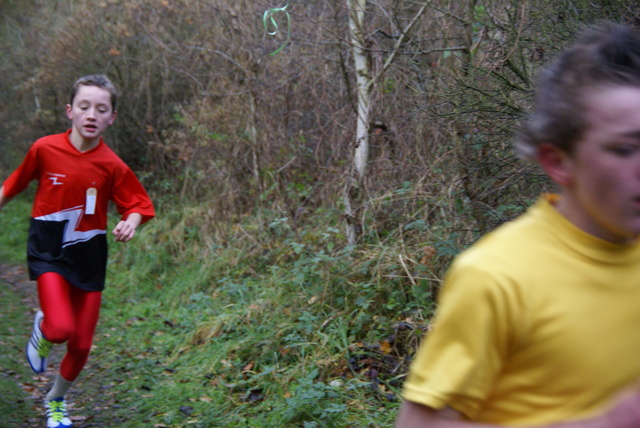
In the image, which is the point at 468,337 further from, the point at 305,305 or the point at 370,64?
the point at 370,64

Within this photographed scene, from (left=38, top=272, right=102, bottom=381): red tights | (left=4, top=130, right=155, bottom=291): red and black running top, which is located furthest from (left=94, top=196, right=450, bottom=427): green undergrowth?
(left=4, top=130, right=155, bottom=291): red and black running top

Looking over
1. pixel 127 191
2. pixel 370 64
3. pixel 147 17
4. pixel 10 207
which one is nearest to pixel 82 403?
pixel 127 191

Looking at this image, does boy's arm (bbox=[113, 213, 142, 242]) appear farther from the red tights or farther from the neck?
the neck

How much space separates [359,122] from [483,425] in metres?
6.01

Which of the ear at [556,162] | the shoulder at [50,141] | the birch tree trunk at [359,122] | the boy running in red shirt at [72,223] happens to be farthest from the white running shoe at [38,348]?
the ear at [556,162]

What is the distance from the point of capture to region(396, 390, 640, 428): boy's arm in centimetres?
118

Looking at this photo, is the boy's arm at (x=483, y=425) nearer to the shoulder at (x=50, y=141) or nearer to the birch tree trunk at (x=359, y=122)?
the shoulder at (x=50, y=141)

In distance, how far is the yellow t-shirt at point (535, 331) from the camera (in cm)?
130

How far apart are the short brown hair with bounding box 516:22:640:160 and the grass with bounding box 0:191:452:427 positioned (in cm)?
316

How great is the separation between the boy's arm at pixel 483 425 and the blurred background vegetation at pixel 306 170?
121 inches

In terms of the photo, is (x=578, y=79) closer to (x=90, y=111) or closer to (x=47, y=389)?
(x=90, y=111)

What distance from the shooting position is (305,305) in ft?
19.8

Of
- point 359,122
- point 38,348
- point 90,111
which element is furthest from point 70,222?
point 359,122

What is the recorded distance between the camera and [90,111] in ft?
15.1
